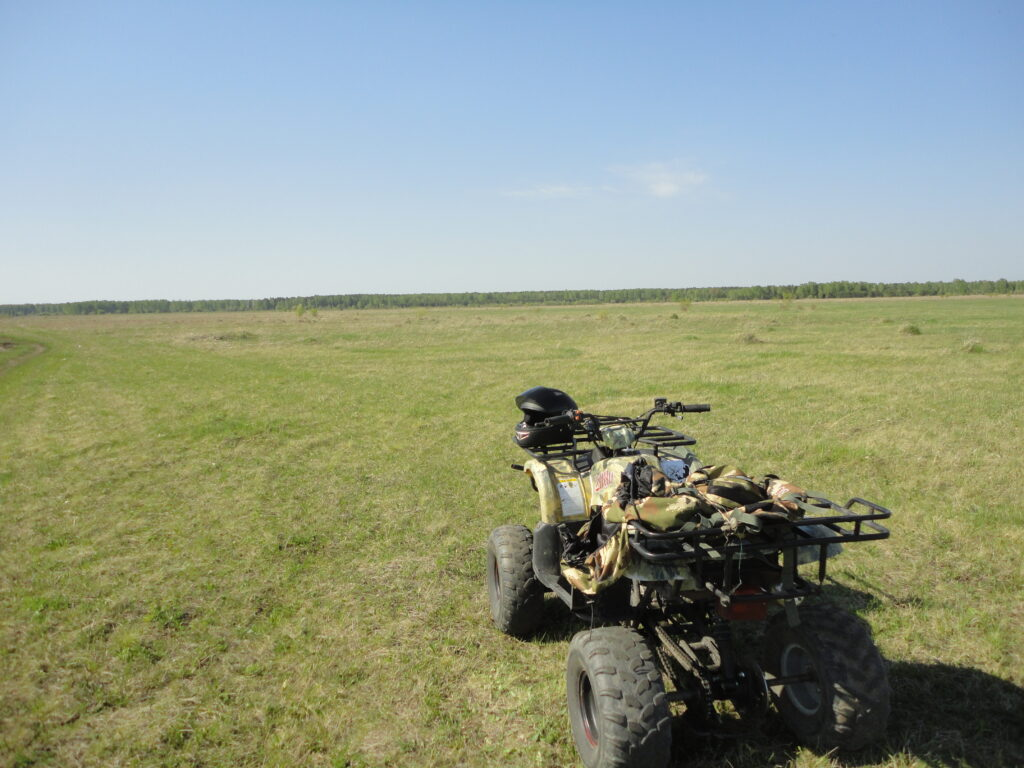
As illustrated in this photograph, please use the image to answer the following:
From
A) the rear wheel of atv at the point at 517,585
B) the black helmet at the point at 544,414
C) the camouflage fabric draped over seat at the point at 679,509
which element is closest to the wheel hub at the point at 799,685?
the camouflage fabric draped over seat at the point at 679,509

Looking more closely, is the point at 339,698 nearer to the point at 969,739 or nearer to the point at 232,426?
the point at 969,739

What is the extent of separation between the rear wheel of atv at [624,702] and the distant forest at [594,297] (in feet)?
250

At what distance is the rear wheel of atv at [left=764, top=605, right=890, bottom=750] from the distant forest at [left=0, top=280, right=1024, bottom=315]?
76.6 metres

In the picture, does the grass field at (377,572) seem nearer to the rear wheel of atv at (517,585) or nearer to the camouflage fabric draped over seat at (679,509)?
the rear wheel of atv at (517,585)

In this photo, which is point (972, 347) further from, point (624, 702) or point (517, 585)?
point (624, 702)

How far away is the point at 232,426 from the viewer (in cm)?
1329

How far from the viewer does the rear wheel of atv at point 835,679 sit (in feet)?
9.50

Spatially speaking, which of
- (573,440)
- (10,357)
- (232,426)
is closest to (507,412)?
(232,426)

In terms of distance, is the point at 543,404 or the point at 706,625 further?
the point at 543,404

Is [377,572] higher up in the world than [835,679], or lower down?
lower down

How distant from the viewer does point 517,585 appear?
4.45m

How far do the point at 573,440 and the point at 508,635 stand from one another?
62.3 inches

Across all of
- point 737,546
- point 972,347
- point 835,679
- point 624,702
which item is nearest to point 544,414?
point 737,546

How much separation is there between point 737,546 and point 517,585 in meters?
2.01
